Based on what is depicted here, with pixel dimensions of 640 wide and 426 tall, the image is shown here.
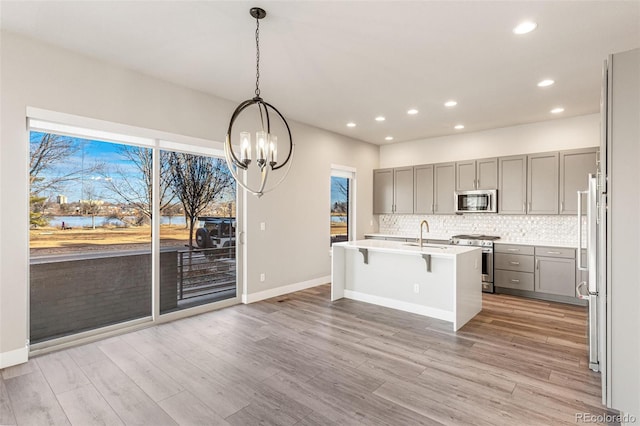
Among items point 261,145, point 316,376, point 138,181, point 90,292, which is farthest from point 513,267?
point 90,292

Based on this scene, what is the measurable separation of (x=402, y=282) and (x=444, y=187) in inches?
106

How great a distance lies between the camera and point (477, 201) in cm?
596

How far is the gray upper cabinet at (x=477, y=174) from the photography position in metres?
5.84

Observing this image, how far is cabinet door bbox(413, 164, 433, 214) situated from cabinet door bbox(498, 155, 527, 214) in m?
1.25

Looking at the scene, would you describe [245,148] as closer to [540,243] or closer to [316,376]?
[316,376]

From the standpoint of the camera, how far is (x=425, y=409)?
229 centimetres

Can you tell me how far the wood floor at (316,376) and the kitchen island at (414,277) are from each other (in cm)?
27

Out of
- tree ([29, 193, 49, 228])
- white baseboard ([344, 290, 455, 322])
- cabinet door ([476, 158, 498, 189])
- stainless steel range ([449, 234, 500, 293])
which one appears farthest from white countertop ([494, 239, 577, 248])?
tree ([29, 193, 49, 228])

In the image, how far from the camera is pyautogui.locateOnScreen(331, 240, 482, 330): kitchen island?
13.2 feet

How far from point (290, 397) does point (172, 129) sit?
132 inches

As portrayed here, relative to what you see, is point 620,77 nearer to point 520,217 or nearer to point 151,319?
point 520,217

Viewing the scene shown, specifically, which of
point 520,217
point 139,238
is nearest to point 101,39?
point 139,238

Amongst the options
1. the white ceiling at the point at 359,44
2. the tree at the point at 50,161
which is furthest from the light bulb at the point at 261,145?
the tree at the point at 50,161

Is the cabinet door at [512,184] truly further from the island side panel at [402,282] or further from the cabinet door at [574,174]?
the island side panel at [402,282]
